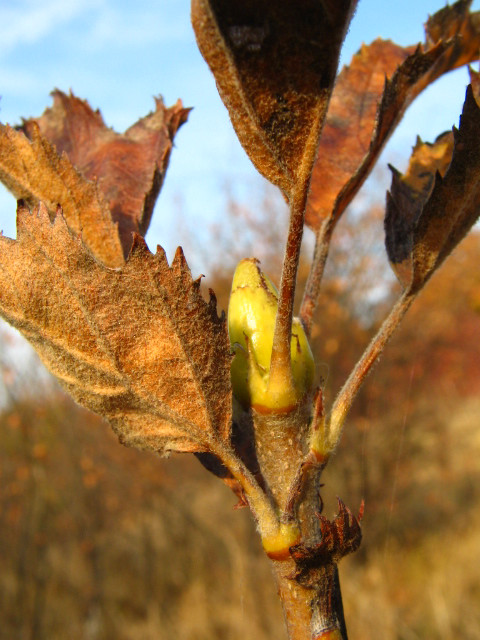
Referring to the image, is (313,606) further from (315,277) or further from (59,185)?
(59,185)

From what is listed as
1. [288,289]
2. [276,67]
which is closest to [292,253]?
[288,289]

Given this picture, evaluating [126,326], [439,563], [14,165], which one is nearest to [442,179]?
[126,326]

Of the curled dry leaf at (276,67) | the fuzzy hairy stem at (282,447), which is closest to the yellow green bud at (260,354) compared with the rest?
the fuzzy hairy stem at (282,447)

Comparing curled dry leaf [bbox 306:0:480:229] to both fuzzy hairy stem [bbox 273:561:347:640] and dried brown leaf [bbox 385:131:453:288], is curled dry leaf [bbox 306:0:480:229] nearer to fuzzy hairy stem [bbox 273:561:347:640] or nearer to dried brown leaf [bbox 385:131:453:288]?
dried brown leaf [bbox 385:131:453:288]

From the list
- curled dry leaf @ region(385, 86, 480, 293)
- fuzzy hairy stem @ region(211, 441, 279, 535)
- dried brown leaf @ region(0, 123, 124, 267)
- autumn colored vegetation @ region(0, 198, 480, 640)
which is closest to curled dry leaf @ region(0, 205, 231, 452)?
fuzzy hairy stem @ region(211, 441, 279, 535)

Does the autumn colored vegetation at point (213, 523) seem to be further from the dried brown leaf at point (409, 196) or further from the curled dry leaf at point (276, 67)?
the curled dry leaf at point (276, 67)
